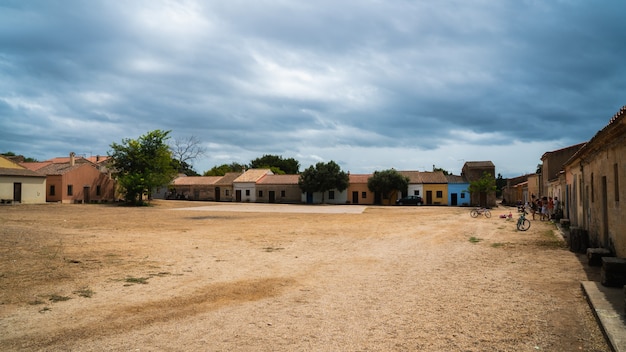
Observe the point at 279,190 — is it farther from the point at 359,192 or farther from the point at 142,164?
the point at 142,164

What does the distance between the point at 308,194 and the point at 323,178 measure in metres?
4.54

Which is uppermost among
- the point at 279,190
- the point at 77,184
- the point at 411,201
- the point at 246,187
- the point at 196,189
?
the point at 77,184

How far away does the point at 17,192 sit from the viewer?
38.3 meters

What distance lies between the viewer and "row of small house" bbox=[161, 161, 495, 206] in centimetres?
5509

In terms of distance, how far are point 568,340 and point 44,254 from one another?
38.9 ft

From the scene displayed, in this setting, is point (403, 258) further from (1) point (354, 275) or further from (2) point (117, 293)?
(2) point (117, 293)

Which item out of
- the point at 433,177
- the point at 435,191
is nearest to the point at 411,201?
the point at 435,191

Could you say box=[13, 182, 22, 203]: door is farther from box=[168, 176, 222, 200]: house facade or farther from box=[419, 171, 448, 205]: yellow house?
box=[419, 171, 448, 205]: yellow house

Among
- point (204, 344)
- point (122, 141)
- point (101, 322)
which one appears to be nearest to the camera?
point (204, 344)

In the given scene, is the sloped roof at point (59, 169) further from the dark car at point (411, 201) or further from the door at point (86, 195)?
the dark car at point (411, 201)

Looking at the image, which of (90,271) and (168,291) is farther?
(90,271)

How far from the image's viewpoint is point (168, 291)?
7574 mm

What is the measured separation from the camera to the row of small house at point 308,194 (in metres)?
55.1

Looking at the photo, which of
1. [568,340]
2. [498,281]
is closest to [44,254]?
[498,281]
